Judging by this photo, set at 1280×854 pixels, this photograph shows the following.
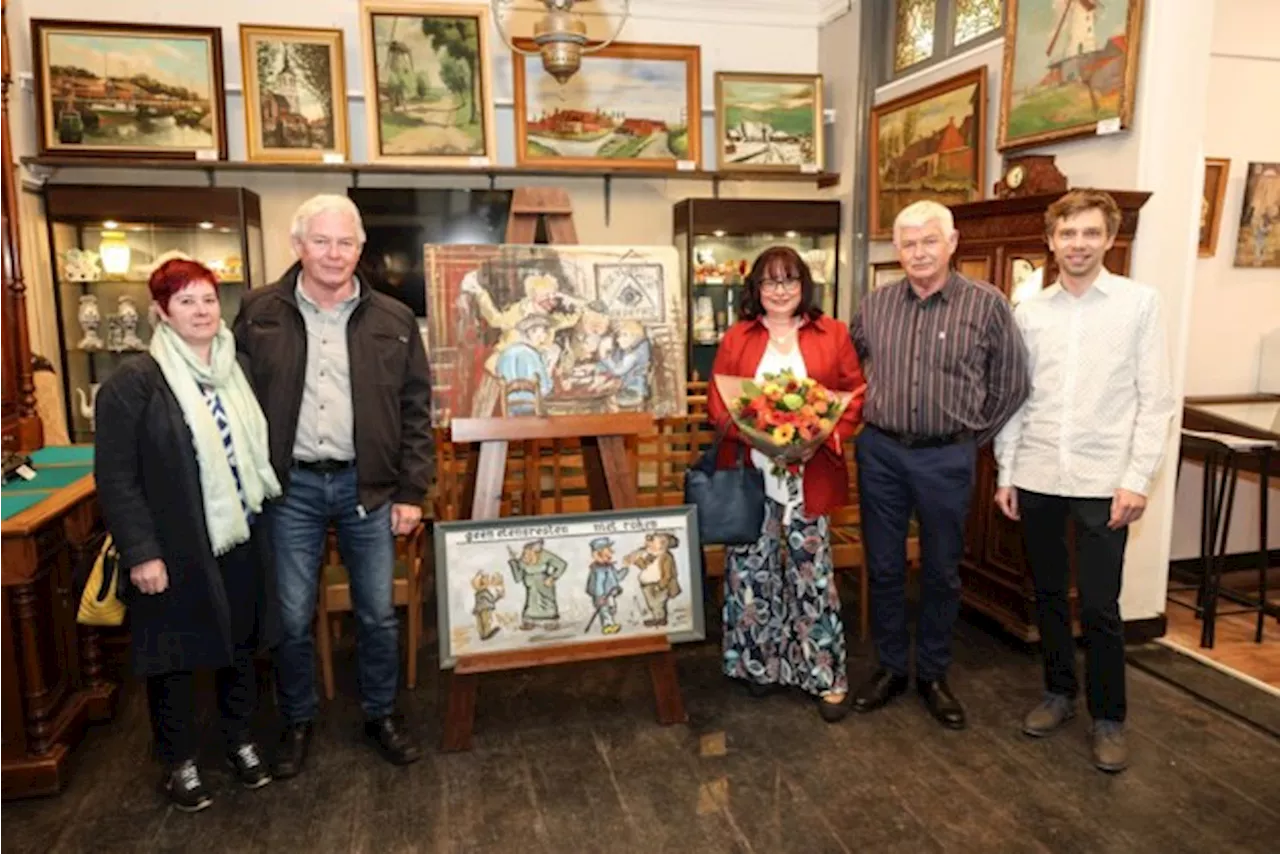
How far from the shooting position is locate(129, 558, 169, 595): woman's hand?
86.6 inches

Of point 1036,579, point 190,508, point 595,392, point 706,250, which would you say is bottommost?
point 1036,579

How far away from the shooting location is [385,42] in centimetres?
459

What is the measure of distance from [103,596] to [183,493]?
1.69 ft

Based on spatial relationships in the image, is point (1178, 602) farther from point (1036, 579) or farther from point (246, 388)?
point (246, 388)

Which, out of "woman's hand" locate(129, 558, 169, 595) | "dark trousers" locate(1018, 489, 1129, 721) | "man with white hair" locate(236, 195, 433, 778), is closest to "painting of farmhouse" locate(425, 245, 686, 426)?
"man with white hair" locate(236, 195, 433, 778)

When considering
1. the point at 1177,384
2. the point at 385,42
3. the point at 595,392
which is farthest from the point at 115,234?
the point at 1177,384

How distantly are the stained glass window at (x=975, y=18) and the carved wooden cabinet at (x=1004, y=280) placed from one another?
954mm

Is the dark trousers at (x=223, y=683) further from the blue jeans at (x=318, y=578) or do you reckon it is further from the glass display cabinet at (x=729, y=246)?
the glass display cabinet at (x=729, y=246)

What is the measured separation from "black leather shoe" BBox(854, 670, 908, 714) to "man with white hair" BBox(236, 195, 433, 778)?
143 centimetres

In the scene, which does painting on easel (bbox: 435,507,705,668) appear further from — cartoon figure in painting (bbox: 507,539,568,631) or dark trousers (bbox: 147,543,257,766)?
dark trousers (bbox: 147,543,257,766)

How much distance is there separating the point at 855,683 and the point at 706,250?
2.76 metres

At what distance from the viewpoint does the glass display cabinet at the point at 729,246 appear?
4980 mm

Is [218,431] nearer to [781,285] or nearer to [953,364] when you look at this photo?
[781,285]

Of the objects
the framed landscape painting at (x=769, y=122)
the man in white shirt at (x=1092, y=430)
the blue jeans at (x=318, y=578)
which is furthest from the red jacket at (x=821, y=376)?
the framed landscape painting at (x=769, y=122)
